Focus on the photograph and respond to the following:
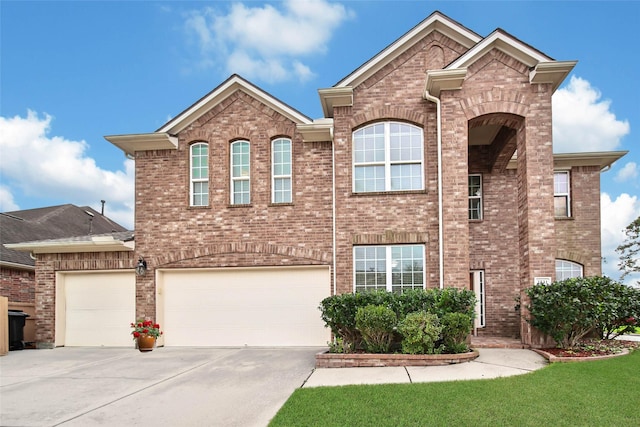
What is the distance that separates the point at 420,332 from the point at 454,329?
0.73 meters

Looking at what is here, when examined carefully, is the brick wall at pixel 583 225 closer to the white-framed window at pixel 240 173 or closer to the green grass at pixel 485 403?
the green grass at pixel 485 403

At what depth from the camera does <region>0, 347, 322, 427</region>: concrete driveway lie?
23.0 ft

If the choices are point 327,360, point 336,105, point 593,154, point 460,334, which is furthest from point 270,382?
point 593,154

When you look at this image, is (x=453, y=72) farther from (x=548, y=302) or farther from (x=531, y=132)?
(x=548, y=302)

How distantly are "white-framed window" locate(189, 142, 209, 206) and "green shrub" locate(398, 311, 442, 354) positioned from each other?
276 inches

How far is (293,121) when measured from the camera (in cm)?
1395

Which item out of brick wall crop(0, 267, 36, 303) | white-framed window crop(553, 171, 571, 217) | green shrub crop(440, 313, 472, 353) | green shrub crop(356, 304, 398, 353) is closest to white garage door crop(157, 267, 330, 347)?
green shrub crop(356, 304, 398, 353)

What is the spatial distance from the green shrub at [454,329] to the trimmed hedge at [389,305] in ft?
0.89

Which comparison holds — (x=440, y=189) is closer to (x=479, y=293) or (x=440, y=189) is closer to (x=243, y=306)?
(x=479, y=293)

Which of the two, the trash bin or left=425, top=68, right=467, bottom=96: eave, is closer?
left=425, top=68, right=467, bottom=96: eave

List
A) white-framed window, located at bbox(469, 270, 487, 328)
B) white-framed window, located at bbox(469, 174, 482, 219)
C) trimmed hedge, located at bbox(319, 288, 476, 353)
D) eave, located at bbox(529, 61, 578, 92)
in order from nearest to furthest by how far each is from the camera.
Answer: trimmed hedge, located at bbox(319, 288, 476, 353)
eave, located at bbox(529, 61, 578, 92)
white-framed window, located at bbox(469, 270, 487, 328)
white-framed window, located at bbox(469, 174, 482, 219)

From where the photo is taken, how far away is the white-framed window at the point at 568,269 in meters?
15.5

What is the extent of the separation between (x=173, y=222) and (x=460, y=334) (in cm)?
834

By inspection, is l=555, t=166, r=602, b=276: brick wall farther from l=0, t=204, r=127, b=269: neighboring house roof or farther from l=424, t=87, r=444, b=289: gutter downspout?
l=0, t=204, r=127, b=269: neighboring house roof
